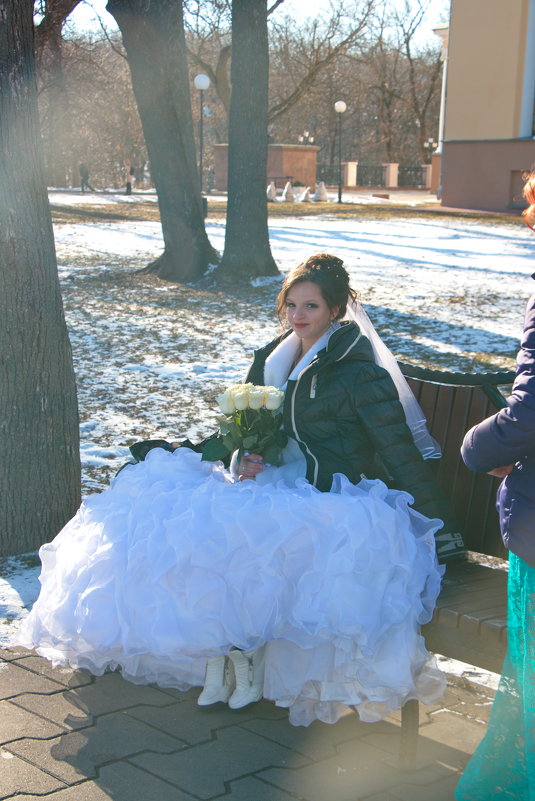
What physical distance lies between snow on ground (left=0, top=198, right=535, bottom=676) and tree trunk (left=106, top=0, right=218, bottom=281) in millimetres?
692

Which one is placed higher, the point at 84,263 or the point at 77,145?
the point at 77,145

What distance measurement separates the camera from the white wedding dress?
2.99 metres

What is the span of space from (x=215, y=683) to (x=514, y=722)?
1.17m

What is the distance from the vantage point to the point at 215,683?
334 centimetres

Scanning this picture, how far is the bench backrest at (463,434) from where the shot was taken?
12.1ft

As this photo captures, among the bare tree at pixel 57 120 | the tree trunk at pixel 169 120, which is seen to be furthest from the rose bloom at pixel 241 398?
the bare tree at pixel 57 120

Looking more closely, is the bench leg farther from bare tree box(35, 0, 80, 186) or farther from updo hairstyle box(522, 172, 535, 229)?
bare tree box(35, 0, 80, 186)

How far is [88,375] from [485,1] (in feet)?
70.1

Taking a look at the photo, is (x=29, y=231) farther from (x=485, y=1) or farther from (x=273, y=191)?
(x=273, y=191)

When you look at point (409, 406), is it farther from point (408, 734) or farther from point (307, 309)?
point (408, 734)

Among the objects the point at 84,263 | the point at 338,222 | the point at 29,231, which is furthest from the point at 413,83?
the point at 29,231

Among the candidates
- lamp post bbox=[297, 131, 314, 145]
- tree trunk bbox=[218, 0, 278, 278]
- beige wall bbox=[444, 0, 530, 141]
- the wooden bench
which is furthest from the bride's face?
lamp post bbox=[297, 131, 314, 145]

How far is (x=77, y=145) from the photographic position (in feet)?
153

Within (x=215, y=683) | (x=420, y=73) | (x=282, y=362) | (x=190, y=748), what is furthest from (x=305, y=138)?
(x=190, y=748)
